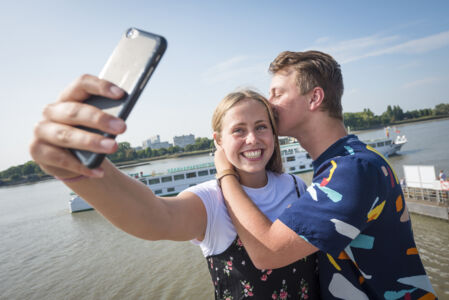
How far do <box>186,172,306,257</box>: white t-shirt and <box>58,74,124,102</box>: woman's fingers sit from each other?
1.17 metres

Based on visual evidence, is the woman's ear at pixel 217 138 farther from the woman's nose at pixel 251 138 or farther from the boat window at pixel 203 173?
the boat window at pixel 203 173

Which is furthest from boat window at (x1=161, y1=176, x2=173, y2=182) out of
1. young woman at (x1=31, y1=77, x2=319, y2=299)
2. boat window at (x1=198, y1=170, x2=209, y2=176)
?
young woman at (x1=31, y1=77, x2=319, y2=299)

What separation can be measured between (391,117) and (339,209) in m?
133

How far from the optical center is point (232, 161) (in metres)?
2.12

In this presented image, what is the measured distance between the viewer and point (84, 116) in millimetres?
823

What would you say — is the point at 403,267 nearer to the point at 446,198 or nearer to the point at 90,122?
the point at 90,122

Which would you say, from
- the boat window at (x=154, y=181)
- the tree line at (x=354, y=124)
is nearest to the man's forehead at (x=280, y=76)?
the boat window at (x=154, y=181)

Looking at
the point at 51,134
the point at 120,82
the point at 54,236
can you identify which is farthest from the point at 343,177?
the point at 54,236

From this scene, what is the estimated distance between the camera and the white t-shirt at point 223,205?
185 cm

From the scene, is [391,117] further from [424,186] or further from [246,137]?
[246,137]

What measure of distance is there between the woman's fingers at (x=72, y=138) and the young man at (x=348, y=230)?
1139 millimetres

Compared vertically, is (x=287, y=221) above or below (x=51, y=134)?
below

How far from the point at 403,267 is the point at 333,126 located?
1161 millimetres

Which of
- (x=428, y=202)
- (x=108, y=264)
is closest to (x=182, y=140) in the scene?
(x=108, y=264)
